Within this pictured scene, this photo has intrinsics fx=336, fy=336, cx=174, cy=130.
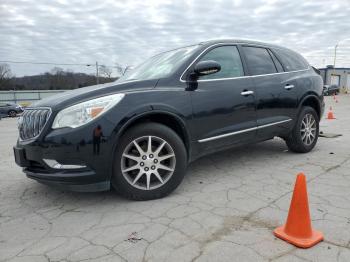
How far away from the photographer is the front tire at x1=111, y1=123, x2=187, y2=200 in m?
3.38

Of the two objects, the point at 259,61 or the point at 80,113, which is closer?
the point at 80,113

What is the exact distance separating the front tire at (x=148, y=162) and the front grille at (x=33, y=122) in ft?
2.58

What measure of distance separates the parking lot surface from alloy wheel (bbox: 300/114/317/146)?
887mm

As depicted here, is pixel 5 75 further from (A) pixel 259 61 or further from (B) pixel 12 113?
(A) pixel 259 61

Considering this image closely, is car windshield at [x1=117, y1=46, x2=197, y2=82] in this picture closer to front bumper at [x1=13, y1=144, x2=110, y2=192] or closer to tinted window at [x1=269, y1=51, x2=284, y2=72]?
front bumper at [x1=13, y1=144, x2=110, y2=192]

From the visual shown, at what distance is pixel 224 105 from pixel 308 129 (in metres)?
2.18

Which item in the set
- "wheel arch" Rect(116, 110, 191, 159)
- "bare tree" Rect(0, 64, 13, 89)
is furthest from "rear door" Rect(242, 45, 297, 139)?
"bare tree" Rect(0, 64, 13, 89)

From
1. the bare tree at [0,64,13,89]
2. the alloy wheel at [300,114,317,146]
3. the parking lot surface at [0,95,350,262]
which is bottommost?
the parking lot surface at [0,95,350,262]

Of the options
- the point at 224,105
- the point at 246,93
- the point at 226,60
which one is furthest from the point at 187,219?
the point at 226,60

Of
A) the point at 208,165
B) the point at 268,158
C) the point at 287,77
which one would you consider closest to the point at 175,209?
the point at 208,165

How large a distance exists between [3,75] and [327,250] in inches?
2556

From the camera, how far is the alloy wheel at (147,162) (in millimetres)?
3416

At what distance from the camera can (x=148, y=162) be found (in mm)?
3473

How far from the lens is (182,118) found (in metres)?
3.74
